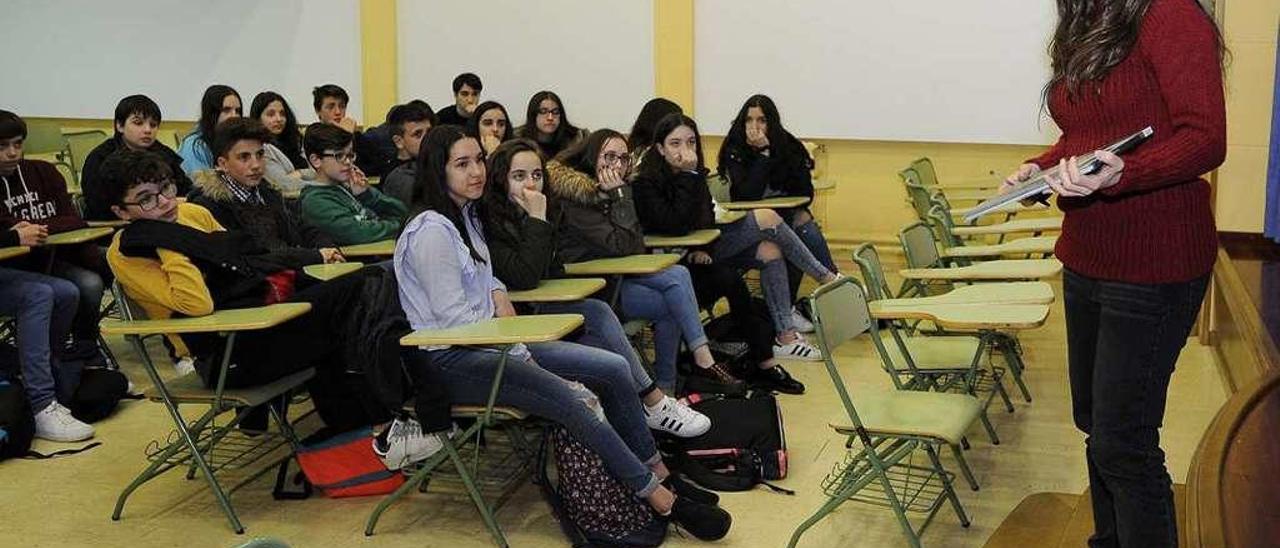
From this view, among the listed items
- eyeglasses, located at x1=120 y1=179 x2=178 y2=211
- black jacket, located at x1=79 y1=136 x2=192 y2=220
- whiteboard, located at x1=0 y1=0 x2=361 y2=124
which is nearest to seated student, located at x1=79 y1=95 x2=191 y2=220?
black jacket, located at x1=79 y1=136 x2=192 y2=220

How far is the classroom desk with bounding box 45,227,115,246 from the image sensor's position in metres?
4.92

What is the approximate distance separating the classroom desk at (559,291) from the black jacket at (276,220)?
844 millimetres

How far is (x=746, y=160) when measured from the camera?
6348 millimetres

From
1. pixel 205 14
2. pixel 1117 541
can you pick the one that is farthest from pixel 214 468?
pixel 205 14

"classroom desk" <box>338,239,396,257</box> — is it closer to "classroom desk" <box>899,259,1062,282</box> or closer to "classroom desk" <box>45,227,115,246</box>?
"classroom desk" <box>45,227,115,246</box>

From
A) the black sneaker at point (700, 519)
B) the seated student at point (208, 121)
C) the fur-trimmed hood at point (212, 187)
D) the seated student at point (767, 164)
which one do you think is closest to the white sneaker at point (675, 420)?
the black sneaker at point (700, 519)

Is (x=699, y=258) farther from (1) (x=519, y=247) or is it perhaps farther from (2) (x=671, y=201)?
(1) (x=519, y=247)

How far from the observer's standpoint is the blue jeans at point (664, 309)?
15.8 ft

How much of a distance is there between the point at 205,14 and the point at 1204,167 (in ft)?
25.8

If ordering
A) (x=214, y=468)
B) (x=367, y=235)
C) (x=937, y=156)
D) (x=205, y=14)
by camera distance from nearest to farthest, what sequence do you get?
(x=214, y=468) → (x=367, y=235) → (x=937, y=156) → (x=205, y=14)

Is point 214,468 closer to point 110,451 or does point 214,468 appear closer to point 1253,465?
point 110,451

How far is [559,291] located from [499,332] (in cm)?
72

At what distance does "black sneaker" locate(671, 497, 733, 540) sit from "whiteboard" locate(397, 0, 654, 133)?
4.67m

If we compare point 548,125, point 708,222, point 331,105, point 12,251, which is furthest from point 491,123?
point 12,251
